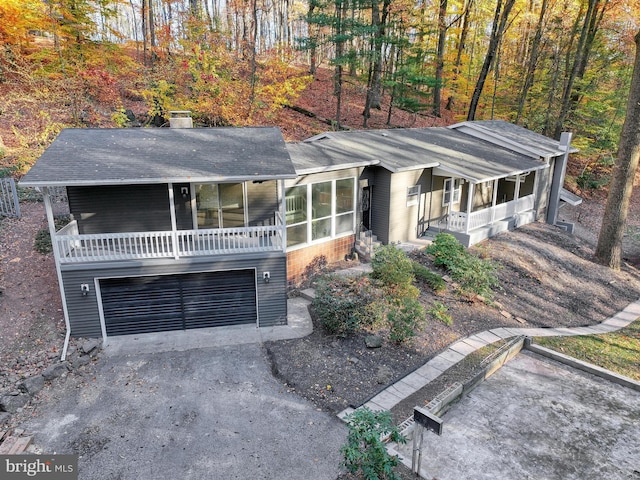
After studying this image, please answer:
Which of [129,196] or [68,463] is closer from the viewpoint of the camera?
[68,463]

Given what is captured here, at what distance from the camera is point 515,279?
1438 cm

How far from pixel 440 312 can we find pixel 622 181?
1088 centimetres

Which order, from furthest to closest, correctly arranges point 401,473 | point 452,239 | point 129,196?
point 452,239
point 129,196
point 401,473

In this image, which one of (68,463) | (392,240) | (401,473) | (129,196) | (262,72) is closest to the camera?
(401,473)

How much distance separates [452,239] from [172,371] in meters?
9.61

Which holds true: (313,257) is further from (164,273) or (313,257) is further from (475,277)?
(475,277)

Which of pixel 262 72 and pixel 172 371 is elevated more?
pixel 262 72

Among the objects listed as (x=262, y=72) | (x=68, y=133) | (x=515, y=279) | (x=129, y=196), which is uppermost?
(x=262, y=72)

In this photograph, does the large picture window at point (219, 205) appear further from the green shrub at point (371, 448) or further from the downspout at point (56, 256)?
the green shrub at point (371, 448)

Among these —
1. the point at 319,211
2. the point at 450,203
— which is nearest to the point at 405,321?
the point at 319,211

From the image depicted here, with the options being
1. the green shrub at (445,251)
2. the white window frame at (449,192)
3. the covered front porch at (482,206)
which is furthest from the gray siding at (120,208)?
the white window frame at (449,192)

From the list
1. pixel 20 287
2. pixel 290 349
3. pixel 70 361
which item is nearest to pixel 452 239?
pixel 290 349

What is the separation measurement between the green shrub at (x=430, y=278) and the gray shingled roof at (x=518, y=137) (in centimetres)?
1103

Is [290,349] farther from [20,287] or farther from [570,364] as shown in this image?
[20,287]
